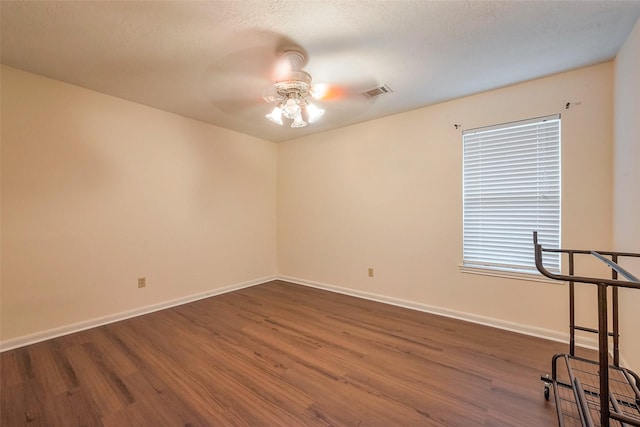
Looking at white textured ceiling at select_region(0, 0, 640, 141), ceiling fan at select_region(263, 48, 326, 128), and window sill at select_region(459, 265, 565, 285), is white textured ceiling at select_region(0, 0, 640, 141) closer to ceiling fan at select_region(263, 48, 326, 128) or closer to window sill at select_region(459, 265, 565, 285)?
ceiling fan at select_region(263, 48, 326, 128)

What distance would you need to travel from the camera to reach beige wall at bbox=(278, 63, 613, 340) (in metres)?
2.36

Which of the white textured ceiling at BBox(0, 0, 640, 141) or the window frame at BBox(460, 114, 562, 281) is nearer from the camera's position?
the white textured ceiling at BBox(0, 0, 640, 141)

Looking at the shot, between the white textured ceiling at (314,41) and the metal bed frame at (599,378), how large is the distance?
1.46 m

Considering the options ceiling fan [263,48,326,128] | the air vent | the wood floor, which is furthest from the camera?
the air vent

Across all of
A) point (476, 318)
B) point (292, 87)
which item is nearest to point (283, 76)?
point (292, 87)

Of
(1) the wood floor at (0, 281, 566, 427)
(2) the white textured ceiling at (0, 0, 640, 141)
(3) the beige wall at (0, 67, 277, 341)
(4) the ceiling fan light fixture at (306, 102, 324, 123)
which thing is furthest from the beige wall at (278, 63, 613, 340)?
(4) the ceiling fan light fixture at (306, 102, 324, 123)

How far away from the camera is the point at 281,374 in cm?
200

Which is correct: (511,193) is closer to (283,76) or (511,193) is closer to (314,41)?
(314,41)

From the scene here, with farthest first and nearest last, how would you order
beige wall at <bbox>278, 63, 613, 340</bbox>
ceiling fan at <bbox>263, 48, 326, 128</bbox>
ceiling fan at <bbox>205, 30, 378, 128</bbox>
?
beige wall at <bbox>278, 63, 613, 340</bbox> → ceiling fan at <bbox>263, 48, 326, 128</bbox> → ceiling fan at <bbox>205, 30, 378, 128</bbox>

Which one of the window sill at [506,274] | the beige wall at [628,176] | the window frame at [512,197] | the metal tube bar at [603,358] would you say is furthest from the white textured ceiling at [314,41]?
the window sill at [506,274]

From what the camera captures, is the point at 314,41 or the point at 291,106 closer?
the point at 314,41

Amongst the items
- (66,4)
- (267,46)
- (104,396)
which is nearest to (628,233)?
(267,46)

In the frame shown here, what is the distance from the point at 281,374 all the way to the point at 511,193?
271 centimetres

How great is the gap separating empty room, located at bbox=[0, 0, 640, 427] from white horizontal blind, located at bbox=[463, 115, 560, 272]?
19mm
